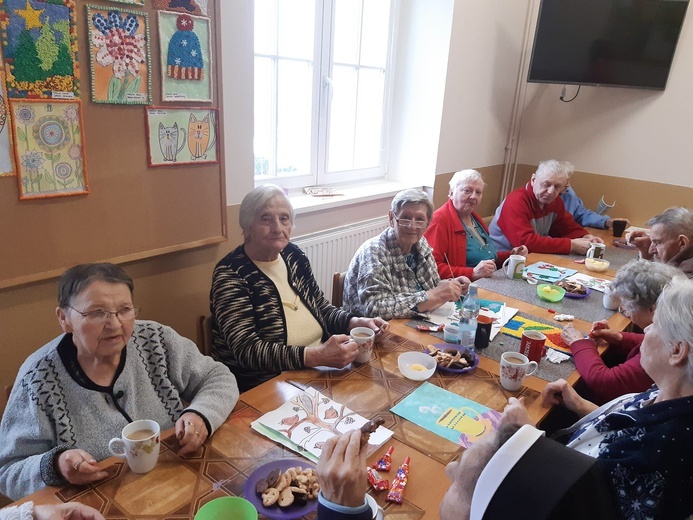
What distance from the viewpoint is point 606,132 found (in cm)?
412

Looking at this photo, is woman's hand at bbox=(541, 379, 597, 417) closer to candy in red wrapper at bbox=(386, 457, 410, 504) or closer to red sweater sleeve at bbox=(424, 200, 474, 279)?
candy in red wrapper at bbox=(386, 457, 410, 504)

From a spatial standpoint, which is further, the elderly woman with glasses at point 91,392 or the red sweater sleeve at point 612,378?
the red sweater sleeve at point 612,378

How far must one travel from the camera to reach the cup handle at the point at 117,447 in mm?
1046

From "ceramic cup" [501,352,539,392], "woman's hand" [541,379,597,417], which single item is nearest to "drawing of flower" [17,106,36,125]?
"ceramic cup" [501,352,539,392]

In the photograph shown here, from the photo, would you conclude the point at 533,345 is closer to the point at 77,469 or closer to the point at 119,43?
the point at 77,469

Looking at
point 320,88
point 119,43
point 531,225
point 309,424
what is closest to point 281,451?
point 309,424

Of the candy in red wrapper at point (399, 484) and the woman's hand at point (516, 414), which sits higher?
the woman's hand at point (516, 414)

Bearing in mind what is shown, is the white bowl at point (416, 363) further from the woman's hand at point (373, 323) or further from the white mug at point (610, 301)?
the white mug at point (610, 301)

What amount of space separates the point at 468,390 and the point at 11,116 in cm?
162

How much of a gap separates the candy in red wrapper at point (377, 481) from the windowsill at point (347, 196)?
70.5 inches

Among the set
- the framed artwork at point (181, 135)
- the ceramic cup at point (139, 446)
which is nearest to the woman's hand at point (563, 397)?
the ceramic cup at point (139, 446)

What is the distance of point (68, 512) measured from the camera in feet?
2.99

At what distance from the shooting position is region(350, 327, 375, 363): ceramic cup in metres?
1.53

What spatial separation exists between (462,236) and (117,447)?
2070 mm
